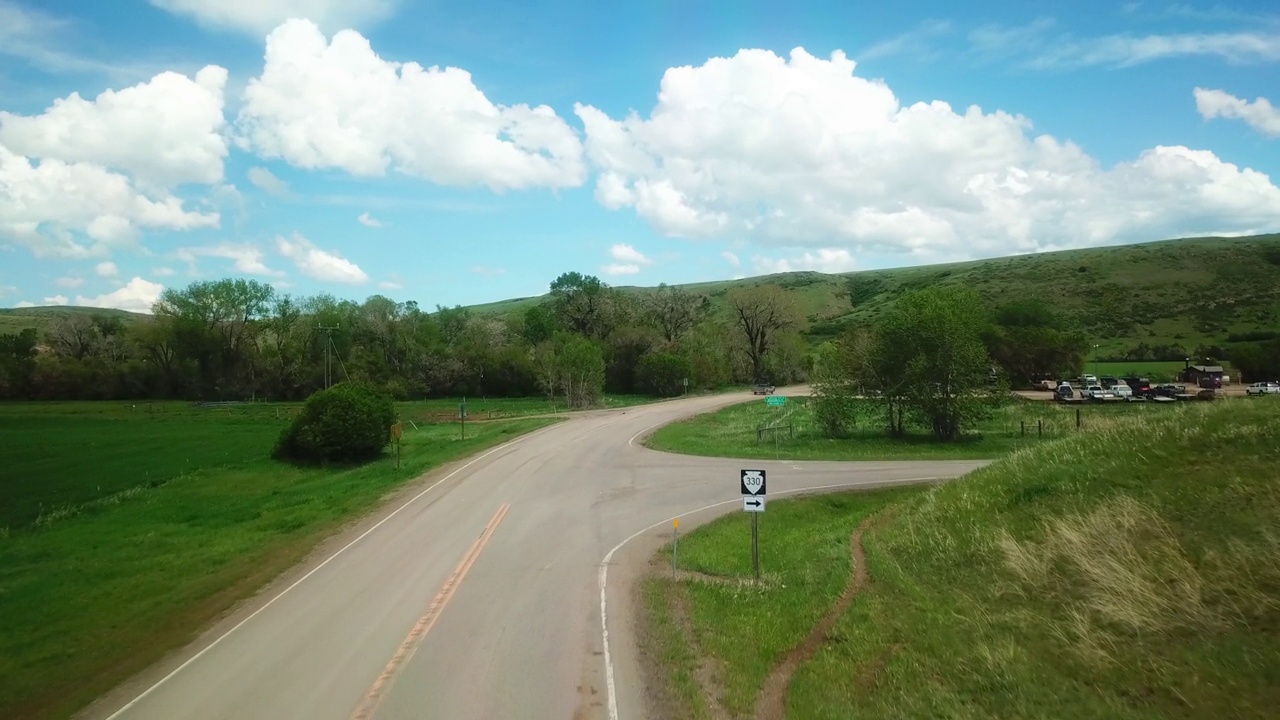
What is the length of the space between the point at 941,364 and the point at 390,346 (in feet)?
260

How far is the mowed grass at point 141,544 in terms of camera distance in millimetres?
12750

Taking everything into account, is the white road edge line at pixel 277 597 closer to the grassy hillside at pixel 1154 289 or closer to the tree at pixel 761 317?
the grassy hillside at pixel 1154 289

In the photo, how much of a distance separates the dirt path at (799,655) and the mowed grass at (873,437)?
944 inches

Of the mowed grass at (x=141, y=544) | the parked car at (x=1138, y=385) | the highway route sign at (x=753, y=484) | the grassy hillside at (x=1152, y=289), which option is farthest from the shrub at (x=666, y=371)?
the highway route sign at (x=753, y=484)

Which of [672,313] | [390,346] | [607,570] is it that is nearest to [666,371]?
[672,313]

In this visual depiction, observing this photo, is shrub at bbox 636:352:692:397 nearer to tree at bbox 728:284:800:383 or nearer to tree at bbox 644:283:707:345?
tree at bbox 644:283:707:345

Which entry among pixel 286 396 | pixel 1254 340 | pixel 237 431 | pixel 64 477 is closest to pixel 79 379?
pixel 286 396

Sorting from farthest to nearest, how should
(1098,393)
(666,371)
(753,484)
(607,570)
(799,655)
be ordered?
(666,371) < (1098,393) < (607,570) < (753,484) < (799,655)

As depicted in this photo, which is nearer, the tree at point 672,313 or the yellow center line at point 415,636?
the yellow center line at point 415,636

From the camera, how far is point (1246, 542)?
400 inches

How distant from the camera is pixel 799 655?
37.1 ft

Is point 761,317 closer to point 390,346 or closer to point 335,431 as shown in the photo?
point 390,346

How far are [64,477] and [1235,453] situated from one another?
149 feet

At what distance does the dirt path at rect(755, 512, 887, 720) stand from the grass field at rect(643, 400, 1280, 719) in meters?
0.14
